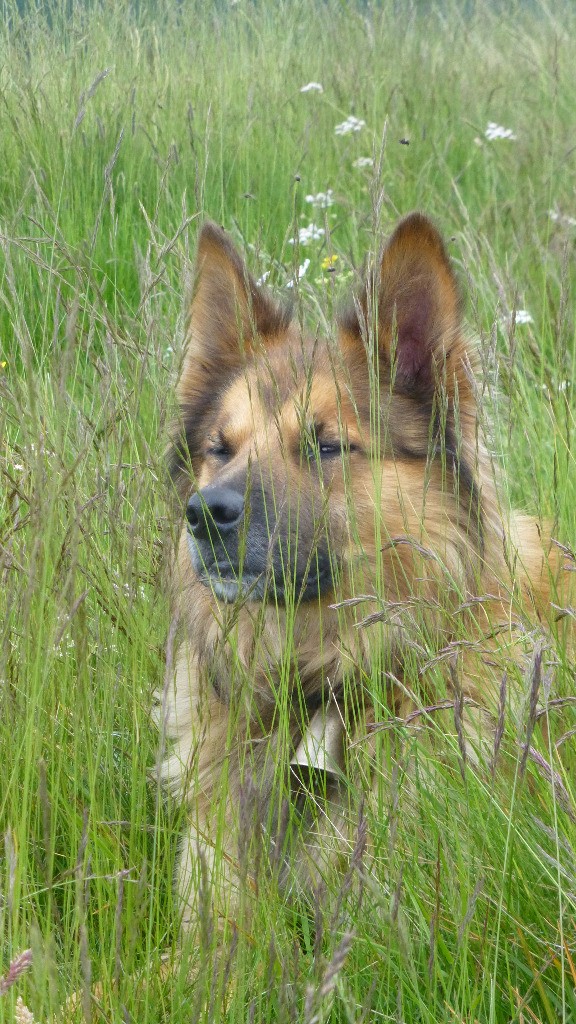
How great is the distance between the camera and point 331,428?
104 inches

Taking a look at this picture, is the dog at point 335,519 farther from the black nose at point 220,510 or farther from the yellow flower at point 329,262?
the yellow flower at point 329,262

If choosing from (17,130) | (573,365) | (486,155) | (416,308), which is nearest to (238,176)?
(17,130)

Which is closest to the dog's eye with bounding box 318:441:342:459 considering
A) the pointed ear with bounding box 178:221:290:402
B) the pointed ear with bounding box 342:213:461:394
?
the pointed ear with bounding box 342:213:461:394

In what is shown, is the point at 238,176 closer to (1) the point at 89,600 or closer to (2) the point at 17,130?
(2) the point at 17,130

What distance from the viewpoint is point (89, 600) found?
7.79ft

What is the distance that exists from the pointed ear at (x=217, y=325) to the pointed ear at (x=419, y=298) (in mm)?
411

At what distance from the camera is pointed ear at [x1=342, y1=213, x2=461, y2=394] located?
236 centimetres

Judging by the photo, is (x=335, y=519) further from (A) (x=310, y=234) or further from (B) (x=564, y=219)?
(B) (x=564, y=219)

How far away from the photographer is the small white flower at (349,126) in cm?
496

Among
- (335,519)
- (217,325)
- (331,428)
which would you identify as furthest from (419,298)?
A: (217,325)

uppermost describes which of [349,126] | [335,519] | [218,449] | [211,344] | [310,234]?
[349,126]

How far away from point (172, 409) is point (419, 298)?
65cm

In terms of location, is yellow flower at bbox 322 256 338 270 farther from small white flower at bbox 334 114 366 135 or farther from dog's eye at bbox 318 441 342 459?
small white flower at bbox 334 114 366 135

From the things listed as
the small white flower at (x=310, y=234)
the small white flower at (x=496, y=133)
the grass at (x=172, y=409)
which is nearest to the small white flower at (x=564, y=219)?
the grass at (x=172, y=409)
